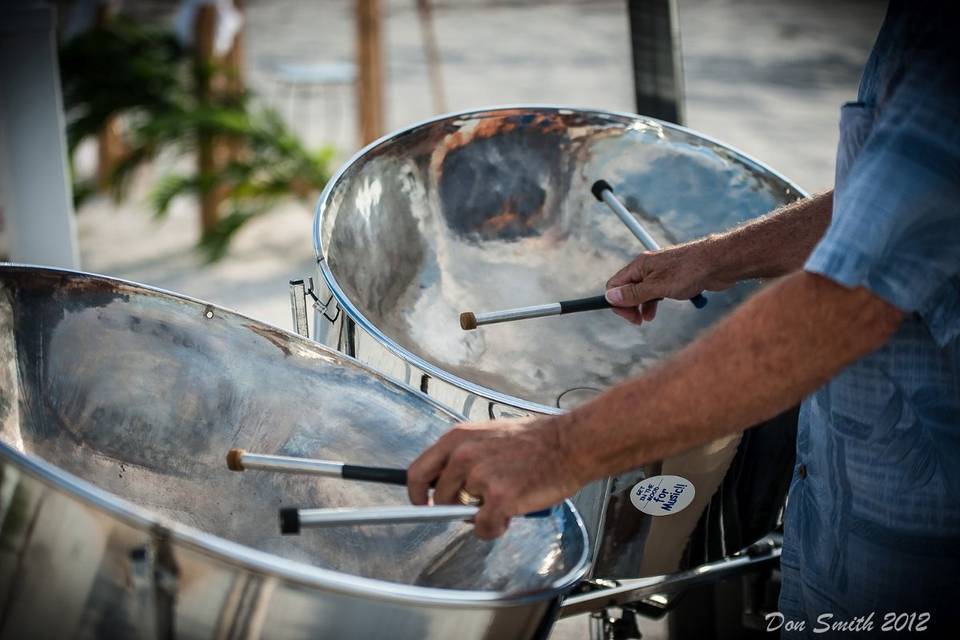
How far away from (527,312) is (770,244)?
0.30 metres

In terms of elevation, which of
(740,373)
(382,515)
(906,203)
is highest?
(906,203)

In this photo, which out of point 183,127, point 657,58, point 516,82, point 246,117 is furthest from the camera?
point 516,82

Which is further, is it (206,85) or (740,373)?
(206,85)

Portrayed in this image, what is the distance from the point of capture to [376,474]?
83 centimetres

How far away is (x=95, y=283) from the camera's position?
1032 mm

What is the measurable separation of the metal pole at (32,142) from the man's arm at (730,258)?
1450mm

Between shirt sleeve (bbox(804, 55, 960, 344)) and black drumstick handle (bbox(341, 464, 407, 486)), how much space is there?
0.36 m

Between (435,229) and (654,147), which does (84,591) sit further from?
(654,147)

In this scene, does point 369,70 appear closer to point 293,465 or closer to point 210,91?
point 210,91

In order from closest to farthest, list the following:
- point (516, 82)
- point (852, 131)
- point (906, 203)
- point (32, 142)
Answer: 1. point (906, 203)
2. point (852, 131)
3. point (32, 142)
4. point (516, 82)

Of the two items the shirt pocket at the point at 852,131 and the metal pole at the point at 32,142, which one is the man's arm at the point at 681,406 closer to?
the shirt pocket at the point at 852,131

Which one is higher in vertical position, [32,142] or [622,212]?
[32,142]

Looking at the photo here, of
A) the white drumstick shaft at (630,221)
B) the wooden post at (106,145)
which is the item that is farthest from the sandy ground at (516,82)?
the white drumstick shaft at (630,221)

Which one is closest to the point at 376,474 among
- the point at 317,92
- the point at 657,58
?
the point at 657,58
